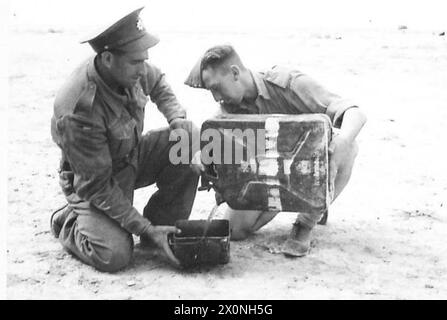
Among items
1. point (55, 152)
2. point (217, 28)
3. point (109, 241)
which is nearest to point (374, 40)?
point (217, 28)

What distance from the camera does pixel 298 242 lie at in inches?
169

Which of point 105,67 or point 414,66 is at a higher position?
point 105,67

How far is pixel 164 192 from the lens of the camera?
14.9 feet

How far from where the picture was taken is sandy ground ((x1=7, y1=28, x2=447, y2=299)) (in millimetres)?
3852

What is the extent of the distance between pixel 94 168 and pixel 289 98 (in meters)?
1.21

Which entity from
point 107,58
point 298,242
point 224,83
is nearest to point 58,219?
point 107,58

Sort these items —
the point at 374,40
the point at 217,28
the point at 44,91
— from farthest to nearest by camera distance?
the point at 217,28 → the point at 374,40 → the point at 44,91

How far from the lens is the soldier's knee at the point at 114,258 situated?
13.2ft

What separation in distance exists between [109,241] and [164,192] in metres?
0.61

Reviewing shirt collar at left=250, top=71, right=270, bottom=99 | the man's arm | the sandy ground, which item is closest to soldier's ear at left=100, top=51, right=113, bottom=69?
shirt collar at left=250, top=71, right=270, bottom=99

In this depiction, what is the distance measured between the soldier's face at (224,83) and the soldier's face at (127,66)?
0.40 meters

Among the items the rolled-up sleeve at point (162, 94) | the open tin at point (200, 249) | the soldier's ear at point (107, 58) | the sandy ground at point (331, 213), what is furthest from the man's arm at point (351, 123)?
the soldier's ear at point (107, 58)

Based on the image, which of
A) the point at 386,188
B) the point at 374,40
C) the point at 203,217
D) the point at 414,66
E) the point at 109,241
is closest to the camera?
the point at 109,241

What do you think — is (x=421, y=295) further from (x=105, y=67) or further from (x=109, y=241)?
(x=105, y=67)
